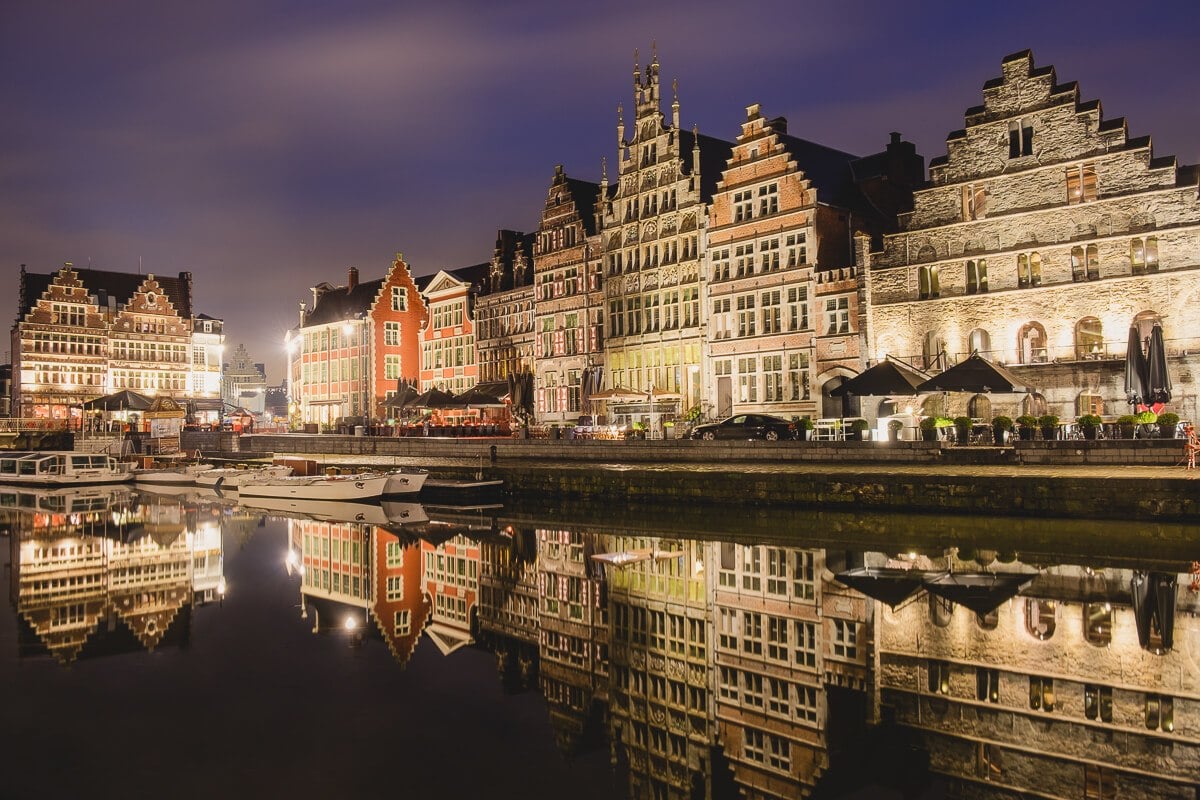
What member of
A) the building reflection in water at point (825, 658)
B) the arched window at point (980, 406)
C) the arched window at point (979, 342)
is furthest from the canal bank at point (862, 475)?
the arched window at point (979, 342)

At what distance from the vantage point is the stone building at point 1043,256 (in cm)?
2942

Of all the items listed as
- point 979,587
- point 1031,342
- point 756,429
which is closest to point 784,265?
point 756,429

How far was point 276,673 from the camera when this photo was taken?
1181cm

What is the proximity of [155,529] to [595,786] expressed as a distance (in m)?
23.6

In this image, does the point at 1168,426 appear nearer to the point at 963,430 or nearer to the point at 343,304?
the point at 963,430

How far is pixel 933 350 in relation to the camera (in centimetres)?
3469

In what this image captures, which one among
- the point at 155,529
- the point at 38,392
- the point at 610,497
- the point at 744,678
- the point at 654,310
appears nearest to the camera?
the point at 744,678

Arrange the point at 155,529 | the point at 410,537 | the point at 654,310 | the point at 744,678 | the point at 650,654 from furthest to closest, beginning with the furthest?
the point at 654,310 < the point at 155,529 < the point at 410,537 < the point at 650,654 < the point at 744,678

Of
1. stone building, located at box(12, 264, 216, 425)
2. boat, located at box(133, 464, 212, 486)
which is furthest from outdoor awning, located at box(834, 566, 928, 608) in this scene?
stone building, located at box(12, 264, 216, 425)

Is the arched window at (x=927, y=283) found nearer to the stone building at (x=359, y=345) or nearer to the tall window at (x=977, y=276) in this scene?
the tall window at (x=977, y=276)

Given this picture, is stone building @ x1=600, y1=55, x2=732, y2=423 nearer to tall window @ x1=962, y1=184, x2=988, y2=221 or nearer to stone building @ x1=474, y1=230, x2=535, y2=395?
stone building @ x1=474, y1=230, x2=535, y2=395

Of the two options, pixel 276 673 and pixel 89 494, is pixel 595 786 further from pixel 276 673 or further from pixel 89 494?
pixel 89 494

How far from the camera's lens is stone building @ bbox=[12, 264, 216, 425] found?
6862 centimetres

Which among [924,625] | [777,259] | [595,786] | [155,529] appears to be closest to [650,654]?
[924,625]
